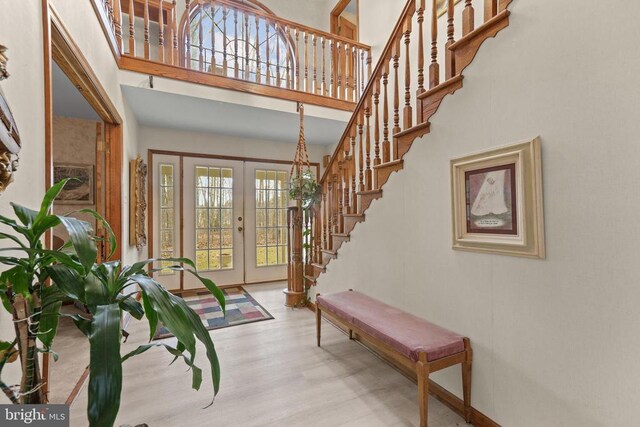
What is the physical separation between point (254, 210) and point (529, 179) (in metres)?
4.09

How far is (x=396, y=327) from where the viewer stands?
1.86 m

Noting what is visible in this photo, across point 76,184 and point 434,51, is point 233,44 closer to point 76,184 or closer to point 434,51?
point 76,184

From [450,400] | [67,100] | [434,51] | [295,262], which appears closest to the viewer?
[450,400]

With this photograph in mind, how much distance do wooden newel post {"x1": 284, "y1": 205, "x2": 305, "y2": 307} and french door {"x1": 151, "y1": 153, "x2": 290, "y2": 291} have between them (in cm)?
138

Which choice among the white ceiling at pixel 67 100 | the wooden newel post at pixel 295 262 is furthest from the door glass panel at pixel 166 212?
the wooden newel post at pixel 295 262

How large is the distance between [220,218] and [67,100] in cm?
231

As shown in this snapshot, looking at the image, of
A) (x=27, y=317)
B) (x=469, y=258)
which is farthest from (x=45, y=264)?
(x=469, y=258)

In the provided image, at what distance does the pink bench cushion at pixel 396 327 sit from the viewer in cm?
162

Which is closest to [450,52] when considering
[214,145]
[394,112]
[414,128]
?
[414,128]

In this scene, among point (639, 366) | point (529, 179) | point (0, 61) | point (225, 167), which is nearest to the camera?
point (0, 61)

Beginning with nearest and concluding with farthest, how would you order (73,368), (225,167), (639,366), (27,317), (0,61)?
1. (27,317)
2. (0,61)
3. (639,366)
4. (73,368)
5. (225,167)

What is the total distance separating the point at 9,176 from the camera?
0.94 metres

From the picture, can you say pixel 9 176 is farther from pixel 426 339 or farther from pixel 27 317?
pixel 426 339

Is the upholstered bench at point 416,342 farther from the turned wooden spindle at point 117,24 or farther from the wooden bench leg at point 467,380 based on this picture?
the turned wooden spindle at point 117,24
